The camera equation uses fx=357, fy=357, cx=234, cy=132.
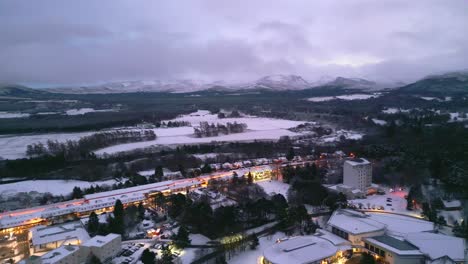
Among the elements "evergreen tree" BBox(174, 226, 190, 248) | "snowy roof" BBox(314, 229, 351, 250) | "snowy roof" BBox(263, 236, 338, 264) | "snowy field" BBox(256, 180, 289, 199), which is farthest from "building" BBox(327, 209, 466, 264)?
"evergreen tree" BBox(174, 226, 190, 248)

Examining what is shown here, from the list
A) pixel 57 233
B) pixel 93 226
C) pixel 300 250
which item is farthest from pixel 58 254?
pixel 300 250

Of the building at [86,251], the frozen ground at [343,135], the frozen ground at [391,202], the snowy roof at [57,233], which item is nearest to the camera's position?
the building at [86,251]

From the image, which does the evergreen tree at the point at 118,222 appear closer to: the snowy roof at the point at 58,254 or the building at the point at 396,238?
the snowy roof at the point at 58,254

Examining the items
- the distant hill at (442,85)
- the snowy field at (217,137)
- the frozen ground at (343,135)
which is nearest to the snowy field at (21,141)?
the snowy field at (217,137)

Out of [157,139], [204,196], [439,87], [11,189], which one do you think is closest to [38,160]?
[11,189]

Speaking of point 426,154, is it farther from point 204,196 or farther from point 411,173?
point 204,196

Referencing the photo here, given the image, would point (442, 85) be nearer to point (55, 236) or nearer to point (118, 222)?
point (118, 222)

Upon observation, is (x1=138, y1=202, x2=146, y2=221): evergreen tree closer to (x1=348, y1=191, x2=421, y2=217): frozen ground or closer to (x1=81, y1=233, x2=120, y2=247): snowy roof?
(x1=81, y1=233, x2=120, y2=247): snowy roof
